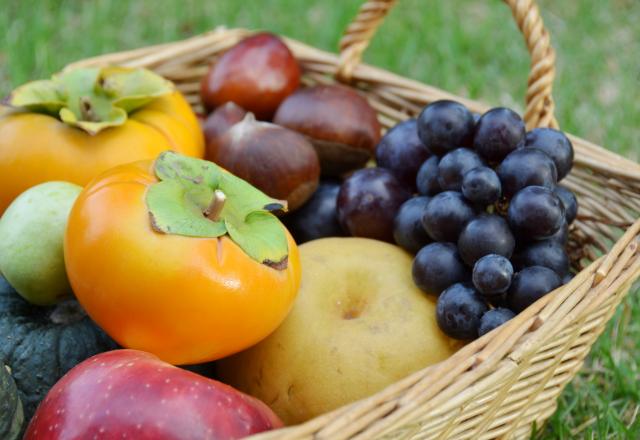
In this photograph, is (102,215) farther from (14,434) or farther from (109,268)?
(14,434)

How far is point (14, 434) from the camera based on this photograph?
96 cm

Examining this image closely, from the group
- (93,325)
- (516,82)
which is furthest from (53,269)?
(516,82)

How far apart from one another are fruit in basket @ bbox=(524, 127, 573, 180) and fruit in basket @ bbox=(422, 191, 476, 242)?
16cm

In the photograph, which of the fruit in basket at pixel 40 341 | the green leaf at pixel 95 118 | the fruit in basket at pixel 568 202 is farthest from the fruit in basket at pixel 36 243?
the fruit in basket at pixel 568 202

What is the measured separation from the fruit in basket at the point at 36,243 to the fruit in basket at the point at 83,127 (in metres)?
0.12

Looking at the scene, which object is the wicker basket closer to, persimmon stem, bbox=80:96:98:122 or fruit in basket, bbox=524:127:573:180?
fruit in basket, bbox=524:127:573:180

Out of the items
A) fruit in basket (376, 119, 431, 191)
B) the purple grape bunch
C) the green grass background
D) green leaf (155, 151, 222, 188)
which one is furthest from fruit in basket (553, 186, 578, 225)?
the green grass background

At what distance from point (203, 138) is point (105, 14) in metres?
1.37

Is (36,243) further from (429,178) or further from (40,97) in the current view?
(429,178)

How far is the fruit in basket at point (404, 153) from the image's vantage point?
134cm

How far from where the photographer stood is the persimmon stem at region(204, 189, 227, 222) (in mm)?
1013

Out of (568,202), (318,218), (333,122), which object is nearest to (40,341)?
(318,218)

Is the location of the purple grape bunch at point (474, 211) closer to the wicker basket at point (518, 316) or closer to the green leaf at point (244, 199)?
the wicker basket at point (518, 316)

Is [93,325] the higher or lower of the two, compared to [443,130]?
lower
